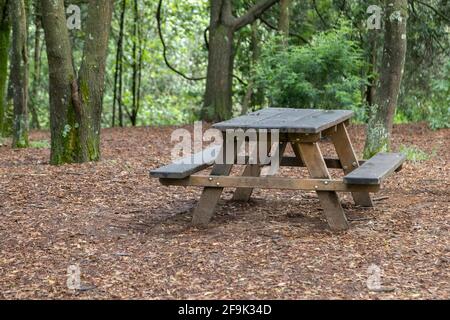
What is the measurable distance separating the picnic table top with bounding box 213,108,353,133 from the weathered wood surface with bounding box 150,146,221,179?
47 centimetres

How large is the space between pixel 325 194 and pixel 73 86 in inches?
175

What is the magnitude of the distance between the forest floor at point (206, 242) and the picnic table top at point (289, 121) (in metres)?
0.86

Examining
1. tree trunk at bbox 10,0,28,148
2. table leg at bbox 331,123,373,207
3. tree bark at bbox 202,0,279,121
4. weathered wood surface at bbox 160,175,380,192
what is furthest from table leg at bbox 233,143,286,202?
tree bark at bbox 202,0,279,121

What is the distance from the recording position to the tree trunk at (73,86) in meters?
9.73

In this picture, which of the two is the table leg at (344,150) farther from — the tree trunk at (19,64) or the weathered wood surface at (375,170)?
the tree trunk at (19,64)

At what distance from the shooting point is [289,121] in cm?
672

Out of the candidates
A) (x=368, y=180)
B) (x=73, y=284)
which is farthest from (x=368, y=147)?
(x=73, y=284)

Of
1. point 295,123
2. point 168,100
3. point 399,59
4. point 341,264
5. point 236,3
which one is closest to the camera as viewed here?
point 341,264

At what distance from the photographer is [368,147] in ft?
33.3

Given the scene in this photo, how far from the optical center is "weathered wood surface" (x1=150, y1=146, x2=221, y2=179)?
6.41 meters

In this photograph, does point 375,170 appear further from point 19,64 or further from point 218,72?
point 218,72

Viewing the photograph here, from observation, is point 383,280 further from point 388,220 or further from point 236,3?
point 236,3

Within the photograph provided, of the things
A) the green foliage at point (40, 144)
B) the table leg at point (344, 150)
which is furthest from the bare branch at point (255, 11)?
the table leg at point (344, 150)

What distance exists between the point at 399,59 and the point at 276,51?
172 inches
